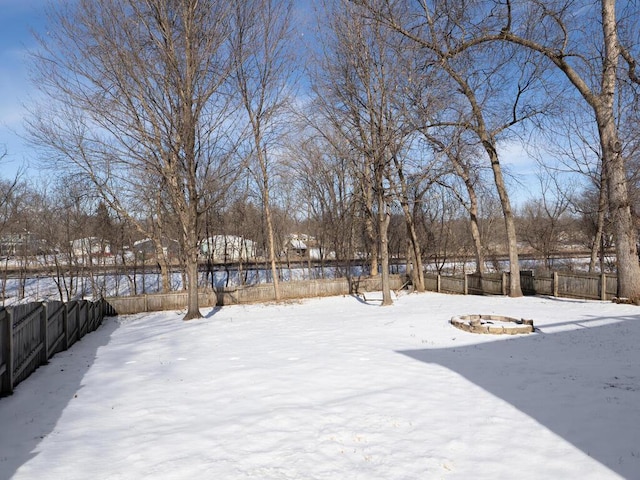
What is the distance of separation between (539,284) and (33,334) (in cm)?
1697

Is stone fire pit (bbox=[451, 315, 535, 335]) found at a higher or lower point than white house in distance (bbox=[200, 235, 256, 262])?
lower

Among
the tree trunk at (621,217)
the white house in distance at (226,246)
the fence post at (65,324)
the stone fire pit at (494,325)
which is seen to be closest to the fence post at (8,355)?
the fence post at (65,324)

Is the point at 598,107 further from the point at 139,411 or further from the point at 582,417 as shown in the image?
the point at 139,411

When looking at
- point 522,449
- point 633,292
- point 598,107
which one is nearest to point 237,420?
point 522,449

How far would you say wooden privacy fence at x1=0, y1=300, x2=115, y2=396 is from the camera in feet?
18.8

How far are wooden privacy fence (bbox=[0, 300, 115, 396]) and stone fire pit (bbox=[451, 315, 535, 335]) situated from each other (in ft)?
27.7

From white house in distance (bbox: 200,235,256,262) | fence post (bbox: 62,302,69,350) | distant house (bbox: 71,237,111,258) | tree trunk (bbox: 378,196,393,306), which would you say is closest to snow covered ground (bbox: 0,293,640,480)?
fence post (bbox: 62,302,69,350)

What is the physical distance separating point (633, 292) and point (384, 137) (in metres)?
9.26

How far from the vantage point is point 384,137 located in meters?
15.4

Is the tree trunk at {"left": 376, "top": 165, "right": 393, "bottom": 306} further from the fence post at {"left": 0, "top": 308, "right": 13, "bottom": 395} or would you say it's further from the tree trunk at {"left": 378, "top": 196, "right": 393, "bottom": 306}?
the fence post at {"left": 0, "top": 308, "right": 13, "bottom": 395}

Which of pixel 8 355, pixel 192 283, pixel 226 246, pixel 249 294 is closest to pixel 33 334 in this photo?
pixel 8 355

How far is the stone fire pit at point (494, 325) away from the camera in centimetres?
916

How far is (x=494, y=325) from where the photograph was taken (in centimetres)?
1010

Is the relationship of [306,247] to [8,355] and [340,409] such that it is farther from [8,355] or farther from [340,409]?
[340,409]
